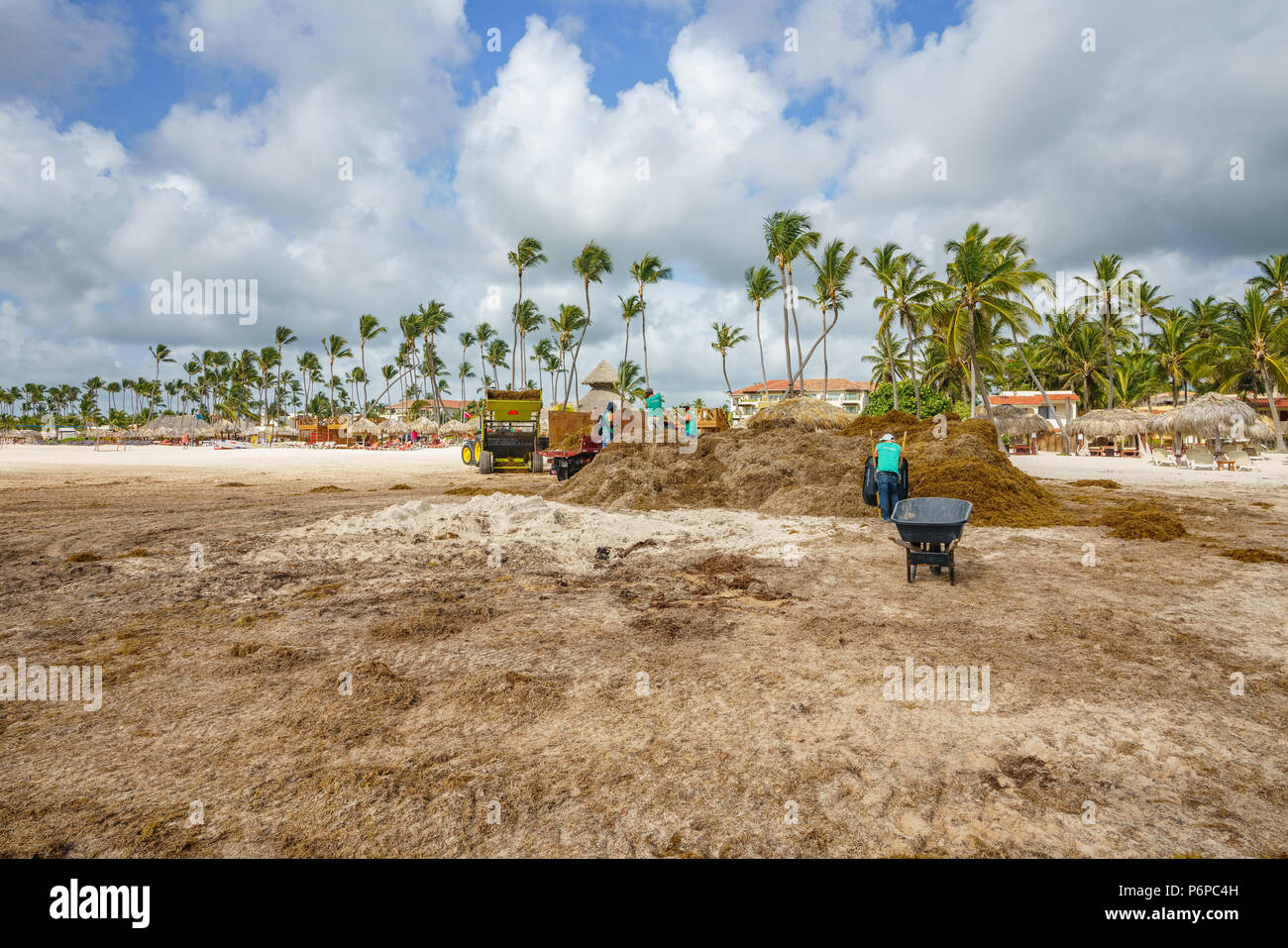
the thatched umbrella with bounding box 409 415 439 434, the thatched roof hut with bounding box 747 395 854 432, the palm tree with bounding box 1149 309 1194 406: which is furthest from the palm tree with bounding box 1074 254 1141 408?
the thatched umbrella with bounding box 409 415 439 434

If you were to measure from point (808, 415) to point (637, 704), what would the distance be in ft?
74.1

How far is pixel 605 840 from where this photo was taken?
7.95 ft

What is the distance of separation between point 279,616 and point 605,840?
4.53m

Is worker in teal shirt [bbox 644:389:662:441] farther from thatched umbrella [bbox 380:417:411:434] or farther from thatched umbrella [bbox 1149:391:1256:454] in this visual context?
thatched umbrella [bbox 380:417:411:434]

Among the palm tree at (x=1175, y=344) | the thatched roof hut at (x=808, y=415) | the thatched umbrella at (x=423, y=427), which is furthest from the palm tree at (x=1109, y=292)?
the thatched umbrella at (x=423, y=427)

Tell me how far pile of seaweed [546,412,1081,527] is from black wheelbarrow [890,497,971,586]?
12.9ft

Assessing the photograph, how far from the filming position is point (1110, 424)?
37250 millimetres

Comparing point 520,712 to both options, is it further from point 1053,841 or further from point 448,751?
point 1053,841

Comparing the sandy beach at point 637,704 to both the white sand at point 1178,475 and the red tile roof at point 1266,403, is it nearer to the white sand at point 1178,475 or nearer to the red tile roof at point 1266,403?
the white sand at point 1178,475

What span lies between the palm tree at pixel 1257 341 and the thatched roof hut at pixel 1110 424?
6758 millimetres

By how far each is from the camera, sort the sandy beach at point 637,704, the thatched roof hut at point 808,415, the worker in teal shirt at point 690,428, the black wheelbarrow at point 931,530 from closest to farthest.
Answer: the sandy beach at point 637,704 < the black wheelbarrow at point 931,530 < the worker in teal shirt at point 690,428 < the thatched roof hut at point 808,415

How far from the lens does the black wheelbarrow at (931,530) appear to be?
6.21m
